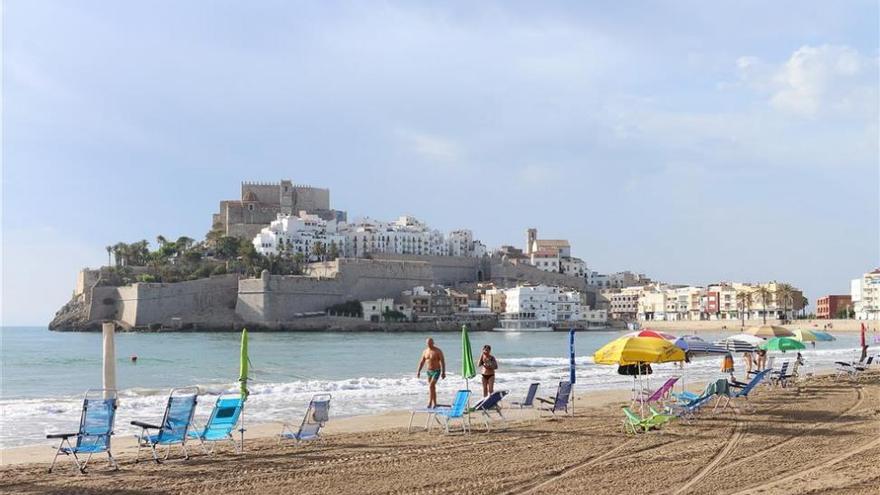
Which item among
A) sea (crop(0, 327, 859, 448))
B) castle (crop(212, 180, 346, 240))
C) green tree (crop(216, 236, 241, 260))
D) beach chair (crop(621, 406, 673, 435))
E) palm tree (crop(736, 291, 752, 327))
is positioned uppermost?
castle (crop(212, 180, 346, 240))

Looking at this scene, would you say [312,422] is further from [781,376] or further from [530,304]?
[530,304]

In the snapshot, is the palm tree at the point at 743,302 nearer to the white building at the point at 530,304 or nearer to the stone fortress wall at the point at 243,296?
the white building at the point at 530,304

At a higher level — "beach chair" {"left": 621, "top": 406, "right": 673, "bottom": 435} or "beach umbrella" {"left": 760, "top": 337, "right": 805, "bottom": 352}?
"beach umbrella" {"left": 760, "top": 337, "right": 805, "bottom": 352}

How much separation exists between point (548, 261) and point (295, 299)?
3896 centimetres

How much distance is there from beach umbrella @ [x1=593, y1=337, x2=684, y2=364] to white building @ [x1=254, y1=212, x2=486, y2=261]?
247 feet

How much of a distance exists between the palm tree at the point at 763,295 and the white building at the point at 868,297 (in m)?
7.55

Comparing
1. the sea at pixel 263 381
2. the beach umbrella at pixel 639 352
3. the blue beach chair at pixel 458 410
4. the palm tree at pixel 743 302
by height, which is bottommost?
the sea at pixel 263 381

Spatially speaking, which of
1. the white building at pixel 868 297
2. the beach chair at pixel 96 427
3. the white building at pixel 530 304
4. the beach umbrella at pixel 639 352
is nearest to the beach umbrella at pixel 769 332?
the beach umbrella at pixel 639 352

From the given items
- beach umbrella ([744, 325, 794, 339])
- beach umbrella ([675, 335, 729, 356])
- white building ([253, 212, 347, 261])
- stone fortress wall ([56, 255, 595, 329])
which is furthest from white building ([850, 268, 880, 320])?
beach umbrella ([675, 335, 729, 356])

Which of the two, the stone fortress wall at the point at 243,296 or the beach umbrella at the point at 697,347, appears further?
the stone fortress wall at the point at 243,296

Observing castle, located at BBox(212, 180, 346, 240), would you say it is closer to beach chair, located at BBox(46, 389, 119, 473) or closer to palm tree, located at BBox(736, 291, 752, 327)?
palm tree, located at BBox(736, 291, 752, 327)

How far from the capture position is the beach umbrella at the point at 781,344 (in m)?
15.2

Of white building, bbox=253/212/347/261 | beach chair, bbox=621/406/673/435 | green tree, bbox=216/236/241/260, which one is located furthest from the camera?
white building, bbox=253/212/347/261

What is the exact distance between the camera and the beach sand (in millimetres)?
6441
